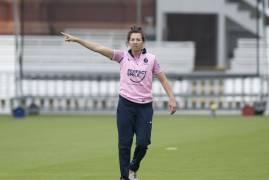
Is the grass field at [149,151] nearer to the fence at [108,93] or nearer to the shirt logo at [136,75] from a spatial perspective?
the shirt logo at [136,75]

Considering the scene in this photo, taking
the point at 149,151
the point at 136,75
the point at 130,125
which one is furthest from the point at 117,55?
the point at 149,151

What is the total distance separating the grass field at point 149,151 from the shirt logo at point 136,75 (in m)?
1.59

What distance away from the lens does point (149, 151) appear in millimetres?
16891

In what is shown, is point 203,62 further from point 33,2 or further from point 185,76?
point 185,76

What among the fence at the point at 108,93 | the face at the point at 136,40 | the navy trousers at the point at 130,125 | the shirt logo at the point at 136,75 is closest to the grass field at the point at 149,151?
the navy trousers at the point at 130,125

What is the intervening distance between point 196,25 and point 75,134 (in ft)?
71.3

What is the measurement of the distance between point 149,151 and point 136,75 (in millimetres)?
5414

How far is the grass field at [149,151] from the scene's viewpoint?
523 inches

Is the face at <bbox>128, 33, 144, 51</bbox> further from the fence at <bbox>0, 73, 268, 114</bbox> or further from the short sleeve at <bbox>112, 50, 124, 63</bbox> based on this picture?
the fence at <bbox>0, 73, 268, 114</bbox>

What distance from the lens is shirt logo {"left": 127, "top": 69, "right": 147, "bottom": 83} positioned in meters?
11.6

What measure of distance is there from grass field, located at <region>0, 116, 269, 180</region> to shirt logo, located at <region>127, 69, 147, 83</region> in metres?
1.59

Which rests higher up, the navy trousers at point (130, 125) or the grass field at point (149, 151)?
the navy trousers at point (130, 125)

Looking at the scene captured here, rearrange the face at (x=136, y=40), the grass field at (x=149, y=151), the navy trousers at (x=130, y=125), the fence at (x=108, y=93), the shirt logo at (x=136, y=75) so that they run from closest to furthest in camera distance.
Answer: the face at (x=136, y=40), the shirt logo at (x=136, y=75), the navy trousers at (x=130, y=125), the grass field at (x=149, y=151), the fence at (x=108, y=93)

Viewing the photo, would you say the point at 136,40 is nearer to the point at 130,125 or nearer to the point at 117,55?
the point at 117,55
